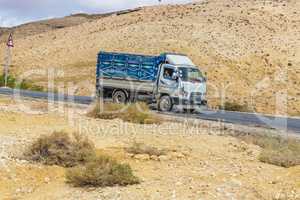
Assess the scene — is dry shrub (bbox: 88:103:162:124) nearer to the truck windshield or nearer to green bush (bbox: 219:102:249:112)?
the truck windshield

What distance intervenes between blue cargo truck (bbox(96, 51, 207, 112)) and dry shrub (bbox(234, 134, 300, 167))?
1022 centimetres

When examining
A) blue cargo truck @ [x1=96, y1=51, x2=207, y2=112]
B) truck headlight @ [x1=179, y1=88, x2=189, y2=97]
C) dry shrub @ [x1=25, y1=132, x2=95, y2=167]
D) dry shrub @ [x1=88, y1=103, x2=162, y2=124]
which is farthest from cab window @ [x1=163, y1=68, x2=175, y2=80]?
dry shrub @ [x1=25, y1=132, x2=95, y2=167]

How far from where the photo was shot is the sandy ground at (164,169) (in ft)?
33.3

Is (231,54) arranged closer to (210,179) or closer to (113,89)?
(113,89)

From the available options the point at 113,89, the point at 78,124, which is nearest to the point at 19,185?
the point at 78,124

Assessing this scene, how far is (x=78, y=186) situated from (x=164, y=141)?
5946 mm

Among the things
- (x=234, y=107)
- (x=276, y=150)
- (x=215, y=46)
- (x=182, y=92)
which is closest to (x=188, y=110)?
(x=182, y=92)

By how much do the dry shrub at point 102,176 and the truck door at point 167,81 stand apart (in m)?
18.7

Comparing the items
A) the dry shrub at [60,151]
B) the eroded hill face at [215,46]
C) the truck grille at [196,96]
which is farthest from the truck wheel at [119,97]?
the dry shrub at [60,151]

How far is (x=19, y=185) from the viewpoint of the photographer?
36.4ft

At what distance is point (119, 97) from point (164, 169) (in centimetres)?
1889

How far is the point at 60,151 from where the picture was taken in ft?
42.2

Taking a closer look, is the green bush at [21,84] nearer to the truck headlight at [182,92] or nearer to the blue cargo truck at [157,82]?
the blue cargo truck at [157,82]

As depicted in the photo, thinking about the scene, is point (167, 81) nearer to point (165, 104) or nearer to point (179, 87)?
point (179, 87)
